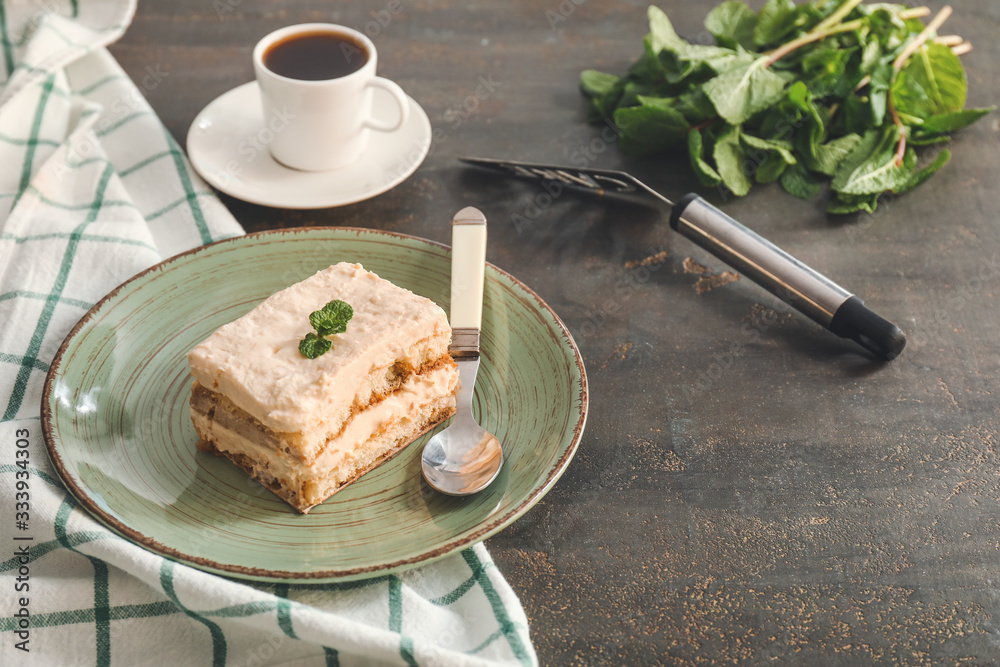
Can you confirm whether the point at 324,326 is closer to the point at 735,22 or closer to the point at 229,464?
the point at 229,464

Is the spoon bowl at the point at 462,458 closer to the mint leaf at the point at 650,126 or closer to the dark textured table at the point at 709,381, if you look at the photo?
the dark textured table at the point at 709,381

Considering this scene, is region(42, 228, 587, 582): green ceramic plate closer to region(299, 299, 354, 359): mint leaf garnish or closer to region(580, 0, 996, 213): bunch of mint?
region(299, 299, 354, 359): mint leaf garnish

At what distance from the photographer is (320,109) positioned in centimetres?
294

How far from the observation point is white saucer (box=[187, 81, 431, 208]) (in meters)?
2.93

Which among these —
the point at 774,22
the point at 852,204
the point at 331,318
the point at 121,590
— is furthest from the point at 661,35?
the point at 121,590

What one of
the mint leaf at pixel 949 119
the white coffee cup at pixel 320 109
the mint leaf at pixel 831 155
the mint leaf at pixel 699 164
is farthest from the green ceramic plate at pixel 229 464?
the mint leaf at pixel 949 119

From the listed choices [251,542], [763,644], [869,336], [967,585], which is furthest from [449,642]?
[869,336]

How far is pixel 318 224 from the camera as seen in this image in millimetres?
3014

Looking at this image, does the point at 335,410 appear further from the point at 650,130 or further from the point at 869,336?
the point at 650,130

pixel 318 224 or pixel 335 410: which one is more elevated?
pixel 335 410

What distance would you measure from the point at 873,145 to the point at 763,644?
2107 millimetres

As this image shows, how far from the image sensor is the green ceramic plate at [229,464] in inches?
75.5

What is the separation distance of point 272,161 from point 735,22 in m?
2.01

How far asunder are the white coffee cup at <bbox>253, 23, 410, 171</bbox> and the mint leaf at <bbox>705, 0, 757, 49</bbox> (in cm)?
142
